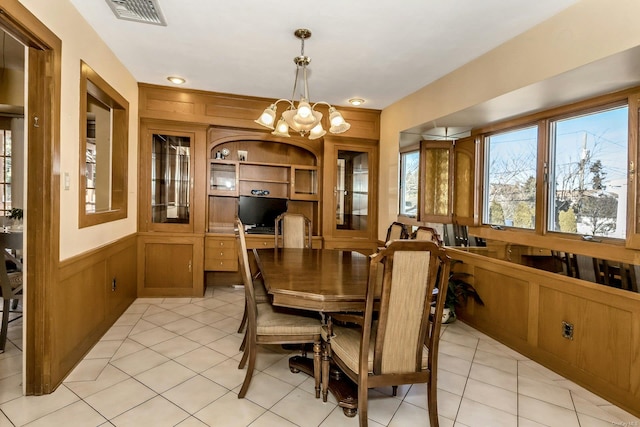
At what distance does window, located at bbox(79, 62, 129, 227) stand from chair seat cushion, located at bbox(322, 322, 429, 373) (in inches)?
83.1

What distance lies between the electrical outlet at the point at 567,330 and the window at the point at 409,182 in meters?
1.97

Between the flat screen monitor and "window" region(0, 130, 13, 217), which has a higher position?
"window" region(0, 130, 13, 217)

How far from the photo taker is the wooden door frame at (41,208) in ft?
6.88

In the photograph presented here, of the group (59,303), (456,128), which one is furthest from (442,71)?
(59,303)

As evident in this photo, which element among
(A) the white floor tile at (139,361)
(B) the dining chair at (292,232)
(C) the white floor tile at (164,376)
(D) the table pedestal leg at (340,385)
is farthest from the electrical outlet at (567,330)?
(A) the white floor tile at (139,361)

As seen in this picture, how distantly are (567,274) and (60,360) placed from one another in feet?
12.1

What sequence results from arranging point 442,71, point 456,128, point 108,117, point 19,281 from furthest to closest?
point 456,128 → point 108,117 → point 442,71 → point 19,281

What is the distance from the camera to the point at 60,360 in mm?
2283

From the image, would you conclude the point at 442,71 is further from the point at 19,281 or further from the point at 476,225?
the point at 19,281

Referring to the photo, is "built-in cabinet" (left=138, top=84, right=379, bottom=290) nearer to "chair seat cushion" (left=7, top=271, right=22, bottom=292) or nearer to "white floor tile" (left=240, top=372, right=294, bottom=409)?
"chair seat cushion" (left=7, top=271, right=22, bottom=292)

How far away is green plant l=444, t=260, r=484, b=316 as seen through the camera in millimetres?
3477

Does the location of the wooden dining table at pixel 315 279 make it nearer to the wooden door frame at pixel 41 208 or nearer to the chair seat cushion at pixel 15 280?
the wooden door frame at pixel 41 208

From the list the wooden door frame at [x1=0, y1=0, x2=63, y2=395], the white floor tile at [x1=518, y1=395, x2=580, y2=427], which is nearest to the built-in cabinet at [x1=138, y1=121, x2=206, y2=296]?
the wooden door frame at [x1=0, y1=0, x2=63, y2=395]

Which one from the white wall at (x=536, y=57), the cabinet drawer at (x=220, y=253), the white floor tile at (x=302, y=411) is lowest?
the white floor tile at (x=302, y=411)
